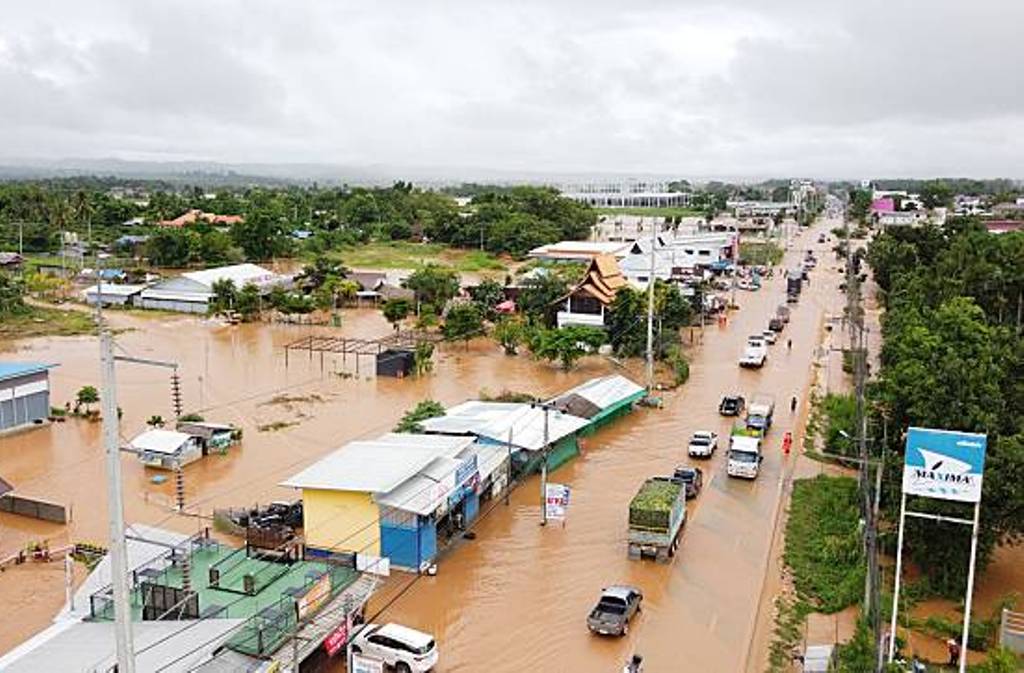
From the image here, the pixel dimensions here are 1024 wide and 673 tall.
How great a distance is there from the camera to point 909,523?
14672 millimetres

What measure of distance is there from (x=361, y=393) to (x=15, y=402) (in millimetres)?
9641

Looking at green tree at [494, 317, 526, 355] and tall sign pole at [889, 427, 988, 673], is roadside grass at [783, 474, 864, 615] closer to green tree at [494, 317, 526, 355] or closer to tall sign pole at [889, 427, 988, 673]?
tall sign pole at [889, 427, 988, 673]

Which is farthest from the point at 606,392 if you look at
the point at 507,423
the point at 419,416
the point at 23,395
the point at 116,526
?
the point at 116,526

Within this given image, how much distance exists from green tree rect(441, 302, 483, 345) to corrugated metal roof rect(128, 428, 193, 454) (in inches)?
598

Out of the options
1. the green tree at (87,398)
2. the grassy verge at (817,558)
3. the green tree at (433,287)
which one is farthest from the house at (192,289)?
the grassy verge at (817,558)

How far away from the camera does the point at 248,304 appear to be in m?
42.0

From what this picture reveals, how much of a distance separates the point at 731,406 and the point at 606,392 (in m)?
3.94

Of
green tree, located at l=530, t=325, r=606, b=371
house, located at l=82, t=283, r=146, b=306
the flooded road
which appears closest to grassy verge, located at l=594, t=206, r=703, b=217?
house, located at l=82, t=283, r=146, b=306

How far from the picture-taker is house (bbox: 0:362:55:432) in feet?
78.3

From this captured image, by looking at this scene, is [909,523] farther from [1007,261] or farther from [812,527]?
[1007,261]

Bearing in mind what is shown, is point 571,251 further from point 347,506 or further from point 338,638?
point 338,638

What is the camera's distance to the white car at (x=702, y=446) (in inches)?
860

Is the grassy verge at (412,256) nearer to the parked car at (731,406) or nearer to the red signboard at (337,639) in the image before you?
the parked car at (731,406)

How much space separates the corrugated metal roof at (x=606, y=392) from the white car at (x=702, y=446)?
8.83ft
